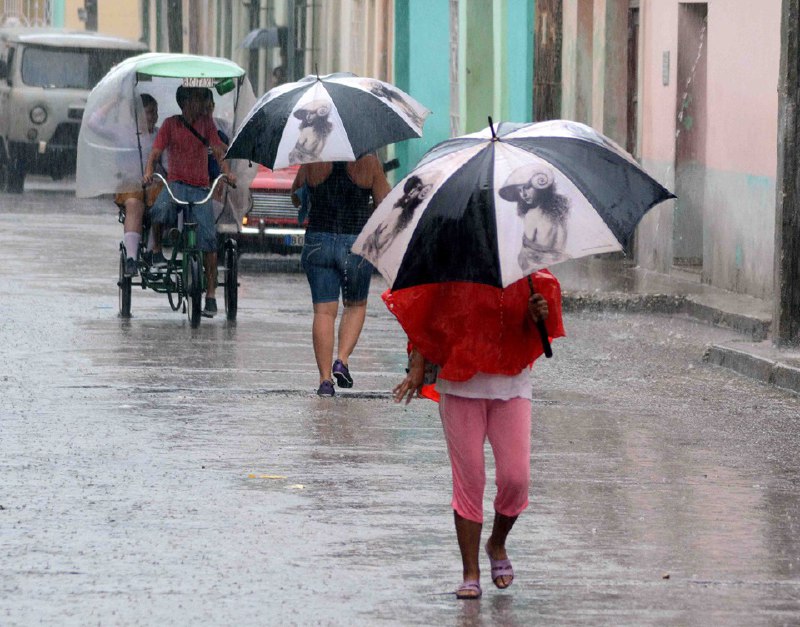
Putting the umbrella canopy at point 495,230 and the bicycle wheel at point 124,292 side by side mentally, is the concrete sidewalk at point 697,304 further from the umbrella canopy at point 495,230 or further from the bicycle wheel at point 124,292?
the umbrella canopy at point 495,230

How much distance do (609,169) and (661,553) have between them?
5.01ft

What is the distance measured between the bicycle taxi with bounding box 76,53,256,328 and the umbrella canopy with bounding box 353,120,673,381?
888cm

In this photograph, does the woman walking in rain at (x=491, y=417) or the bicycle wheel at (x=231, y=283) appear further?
the bicycle wheel at (x=231, y=283)

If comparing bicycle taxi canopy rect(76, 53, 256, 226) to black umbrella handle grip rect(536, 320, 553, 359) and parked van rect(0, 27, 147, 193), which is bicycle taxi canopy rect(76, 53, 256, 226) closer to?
black umbrella handle grip rect(536, 320, 553, 359)

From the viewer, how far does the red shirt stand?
15.9 metres

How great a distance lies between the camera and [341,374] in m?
12.0

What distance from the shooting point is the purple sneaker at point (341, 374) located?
11984 mm

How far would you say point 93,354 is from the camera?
13.6 metres

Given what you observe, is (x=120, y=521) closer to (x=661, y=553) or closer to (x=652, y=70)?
(x=661, y=553)

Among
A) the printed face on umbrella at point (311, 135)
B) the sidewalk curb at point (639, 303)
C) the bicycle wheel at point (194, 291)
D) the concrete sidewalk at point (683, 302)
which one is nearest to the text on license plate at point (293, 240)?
the concrete sidewalk at point (683, 302)

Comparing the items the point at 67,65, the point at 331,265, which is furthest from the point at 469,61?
the point at 331,265

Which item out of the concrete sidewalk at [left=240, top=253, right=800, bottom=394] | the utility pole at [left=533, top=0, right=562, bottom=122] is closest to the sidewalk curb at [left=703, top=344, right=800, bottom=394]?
the concrete sidewalk at [left=240, top=253, right=800, bottom=394]

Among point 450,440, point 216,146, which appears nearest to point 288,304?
point 216,146

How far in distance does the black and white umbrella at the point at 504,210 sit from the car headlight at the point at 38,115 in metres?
28.6
